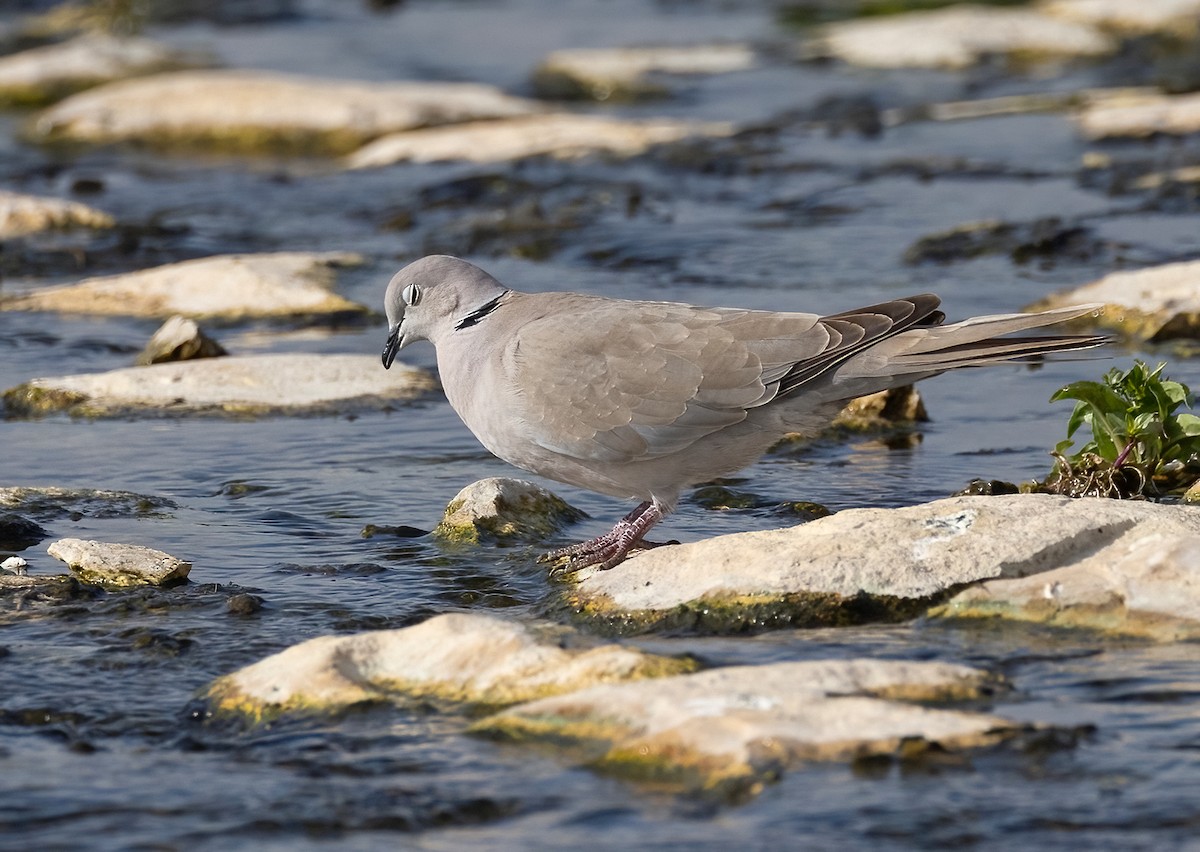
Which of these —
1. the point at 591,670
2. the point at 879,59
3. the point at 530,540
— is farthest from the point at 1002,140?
the point at 591,670

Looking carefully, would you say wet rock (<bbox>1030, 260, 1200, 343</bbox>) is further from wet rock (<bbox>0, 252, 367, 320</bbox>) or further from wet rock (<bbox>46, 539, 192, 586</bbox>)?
wet rock (<bbox>46, 539, 192, 586</bbox>)

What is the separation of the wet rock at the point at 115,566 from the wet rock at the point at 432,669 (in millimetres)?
1018

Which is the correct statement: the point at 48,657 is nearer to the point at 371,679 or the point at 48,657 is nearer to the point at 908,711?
the point at 371,679

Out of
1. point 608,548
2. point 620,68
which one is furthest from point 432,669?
point 620,68

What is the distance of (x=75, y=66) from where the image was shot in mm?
17938

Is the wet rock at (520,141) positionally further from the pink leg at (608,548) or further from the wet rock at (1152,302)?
the pink leg at (608,548)

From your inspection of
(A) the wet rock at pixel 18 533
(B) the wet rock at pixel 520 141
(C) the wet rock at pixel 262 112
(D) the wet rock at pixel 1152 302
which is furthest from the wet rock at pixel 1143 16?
(A) the wet rock at pixel 18 533

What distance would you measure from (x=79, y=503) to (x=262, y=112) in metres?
9.52

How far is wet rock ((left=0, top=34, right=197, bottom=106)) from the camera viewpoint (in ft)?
57.8

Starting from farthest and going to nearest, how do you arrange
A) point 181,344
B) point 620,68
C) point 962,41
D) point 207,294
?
point 962,41
point 620,68
point 207,294
point 181,344

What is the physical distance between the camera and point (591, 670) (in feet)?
14.6

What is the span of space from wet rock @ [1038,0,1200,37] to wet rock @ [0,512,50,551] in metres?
15.4

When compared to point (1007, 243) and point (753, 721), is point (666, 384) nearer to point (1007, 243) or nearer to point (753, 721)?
point (753, 721)

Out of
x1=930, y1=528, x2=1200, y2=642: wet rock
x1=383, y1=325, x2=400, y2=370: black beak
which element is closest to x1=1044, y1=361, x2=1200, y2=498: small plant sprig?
x1=930, y1=528, x2=1200, y2=642: wet rock
